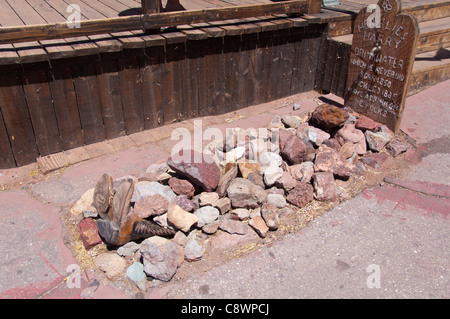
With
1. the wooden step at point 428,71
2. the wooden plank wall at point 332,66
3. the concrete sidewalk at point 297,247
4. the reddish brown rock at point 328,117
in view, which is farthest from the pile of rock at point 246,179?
the wooden step at point 428,71

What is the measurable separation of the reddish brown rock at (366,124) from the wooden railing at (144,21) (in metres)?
1.72

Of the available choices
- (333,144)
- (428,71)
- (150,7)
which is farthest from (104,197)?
(428,71)

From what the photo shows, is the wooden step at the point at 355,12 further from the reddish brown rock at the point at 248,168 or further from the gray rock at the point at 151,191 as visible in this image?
the gray rock at the point at 151,191

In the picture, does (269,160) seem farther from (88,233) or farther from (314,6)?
(314,6)

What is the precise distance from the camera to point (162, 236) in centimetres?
338

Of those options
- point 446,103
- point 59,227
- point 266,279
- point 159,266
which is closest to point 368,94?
point 446,103

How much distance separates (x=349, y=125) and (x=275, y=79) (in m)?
1.37

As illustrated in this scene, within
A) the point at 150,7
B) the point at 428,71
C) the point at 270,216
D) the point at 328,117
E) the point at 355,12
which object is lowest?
the point at 270,216

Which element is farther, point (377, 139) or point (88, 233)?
point (377, 139)

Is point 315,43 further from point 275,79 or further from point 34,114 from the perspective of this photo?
point 34,114

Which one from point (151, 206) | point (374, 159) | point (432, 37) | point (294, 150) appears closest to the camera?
point (151, 206)

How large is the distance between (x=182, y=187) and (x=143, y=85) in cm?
153

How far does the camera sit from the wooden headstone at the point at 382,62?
14.5 feet

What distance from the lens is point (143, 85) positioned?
4.62m
